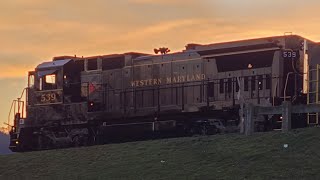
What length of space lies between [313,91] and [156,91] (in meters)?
7.03

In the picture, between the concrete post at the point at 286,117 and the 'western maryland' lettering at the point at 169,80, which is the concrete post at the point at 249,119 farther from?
the 'western maryland' lettering at the point at 169,80

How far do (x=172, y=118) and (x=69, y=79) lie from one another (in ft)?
19.3

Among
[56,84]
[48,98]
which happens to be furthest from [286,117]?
[48,98]

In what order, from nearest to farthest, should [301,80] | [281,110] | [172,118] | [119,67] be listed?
[281,110], [301,80], [172,118], [119,67]

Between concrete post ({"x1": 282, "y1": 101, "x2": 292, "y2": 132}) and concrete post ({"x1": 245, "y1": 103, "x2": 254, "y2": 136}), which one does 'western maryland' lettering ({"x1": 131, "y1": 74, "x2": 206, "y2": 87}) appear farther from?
concrete post ({"x1": 282, "y1": 101, "x2": 292, "y2": 132})

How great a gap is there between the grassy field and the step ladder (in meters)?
4.14

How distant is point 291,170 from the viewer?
12594mm

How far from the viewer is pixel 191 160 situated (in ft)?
48.5

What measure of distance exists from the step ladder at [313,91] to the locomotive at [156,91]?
0.81ft

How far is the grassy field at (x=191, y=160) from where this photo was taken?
1303 cm

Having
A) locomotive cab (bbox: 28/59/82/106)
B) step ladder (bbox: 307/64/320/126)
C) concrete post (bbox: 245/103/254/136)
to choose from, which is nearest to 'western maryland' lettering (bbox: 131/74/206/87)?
locomotive cab (bbox: 28/59/82/106)

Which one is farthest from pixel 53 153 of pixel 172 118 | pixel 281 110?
pixel 281 110

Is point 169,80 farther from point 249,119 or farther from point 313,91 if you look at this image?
point 249,119

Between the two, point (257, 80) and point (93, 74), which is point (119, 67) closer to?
point (93, 74)
